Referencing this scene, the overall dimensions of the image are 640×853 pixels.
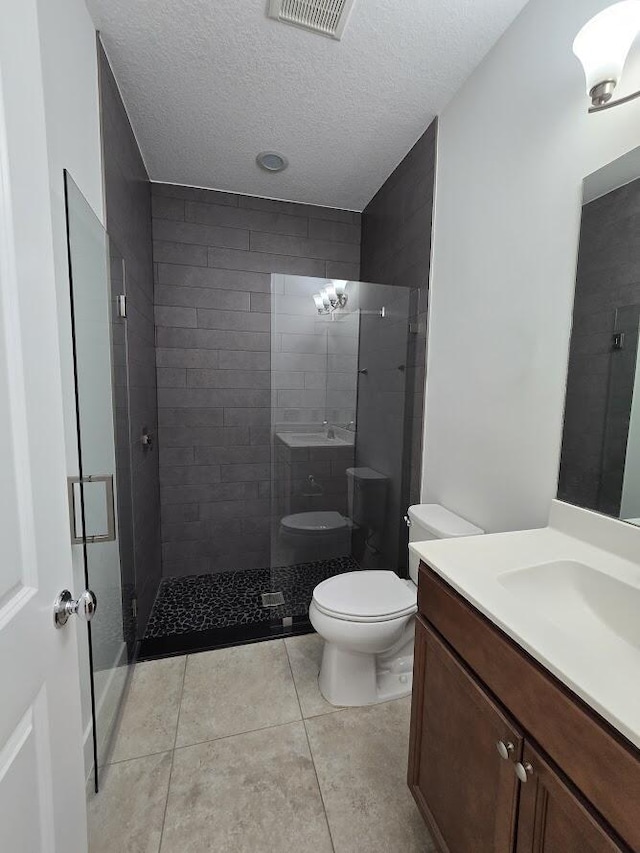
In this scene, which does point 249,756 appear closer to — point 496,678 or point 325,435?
point 496,678

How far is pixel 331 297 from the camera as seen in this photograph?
2309mm

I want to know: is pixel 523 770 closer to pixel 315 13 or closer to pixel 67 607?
pixel 67 607

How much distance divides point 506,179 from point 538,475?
114 cm

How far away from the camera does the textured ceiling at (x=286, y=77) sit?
1323 mm

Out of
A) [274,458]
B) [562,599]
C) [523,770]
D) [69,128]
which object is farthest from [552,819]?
[69,128]

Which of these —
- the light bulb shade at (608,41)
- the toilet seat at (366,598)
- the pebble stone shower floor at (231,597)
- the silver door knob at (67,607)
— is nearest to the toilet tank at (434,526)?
the toilet seat at (366,598)

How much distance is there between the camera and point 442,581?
37.6 inches

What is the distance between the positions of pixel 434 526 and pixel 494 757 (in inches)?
35.0

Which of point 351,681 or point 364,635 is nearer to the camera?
point 364,635

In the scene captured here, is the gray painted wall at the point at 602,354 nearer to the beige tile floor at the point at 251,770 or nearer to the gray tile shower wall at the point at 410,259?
the gray tile shower wall at the point at 410,259

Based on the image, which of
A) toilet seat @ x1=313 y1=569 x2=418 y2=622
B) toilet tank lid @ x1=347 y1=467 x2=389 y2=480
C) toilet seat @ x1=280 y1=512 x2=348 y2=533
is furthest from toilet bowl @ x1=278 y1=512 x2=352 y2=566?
toilet seat @ x1=313 y1=569 x2=418 y2=622

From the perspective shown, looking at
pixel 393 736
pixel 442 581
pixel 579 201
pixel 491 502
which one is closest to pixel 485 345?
pixel 579 201

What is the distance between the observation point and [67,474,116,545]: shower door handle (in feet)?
3.54

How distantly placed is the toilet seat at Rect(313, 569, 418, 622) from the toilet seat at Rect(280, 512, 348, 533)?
66 centimetres
